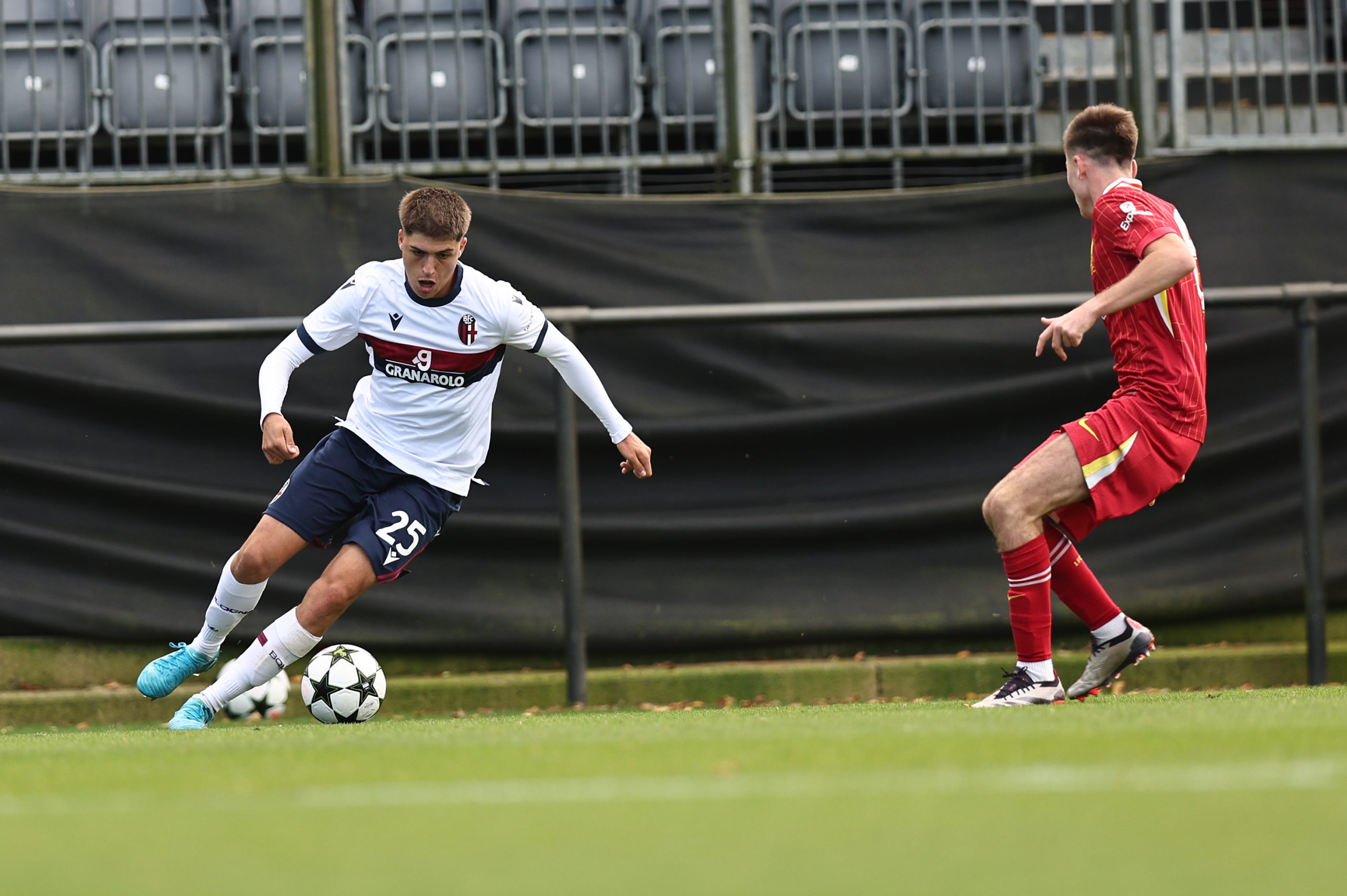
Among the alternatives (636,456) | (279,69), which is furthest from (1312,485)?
(279,69)

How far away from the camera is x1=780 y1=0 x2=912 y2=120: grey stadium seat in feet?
24.5

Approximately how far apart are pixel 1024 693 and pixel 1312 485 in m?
1.92

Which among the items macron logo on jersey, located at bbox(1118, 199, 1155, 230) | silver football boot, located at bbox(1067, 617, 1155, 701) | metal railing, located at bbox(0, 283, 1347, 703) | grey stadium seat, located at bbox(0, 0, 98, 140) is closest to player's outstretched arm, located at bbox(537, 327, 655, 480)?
metal railing, located at bbox(0, 283, 1347, 703)

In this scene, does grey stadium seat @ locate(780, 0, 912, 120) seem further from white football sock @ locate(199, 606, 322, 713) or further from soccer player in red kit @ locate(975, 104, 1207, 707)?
white football sock @ locate(199, 606, 322, 713)

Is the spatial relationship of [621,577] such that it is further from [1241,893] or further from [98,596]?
[1241,893]

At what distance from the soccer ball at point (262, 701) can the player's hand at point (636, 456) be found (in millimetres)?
1618

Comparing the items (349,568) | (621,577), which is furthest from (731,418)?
(349,568)

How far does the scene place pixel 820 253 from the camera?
681 cm

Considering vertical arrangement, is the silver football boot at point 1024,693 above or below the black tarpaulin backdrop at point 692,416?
below

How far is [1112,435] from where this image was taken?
4738 millimetres

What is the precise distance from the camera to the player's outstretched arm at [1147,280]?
14.8 ft

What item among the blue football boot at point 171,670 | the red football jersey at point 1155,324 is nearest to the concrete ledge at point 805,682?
the blue football boot at point 171,670

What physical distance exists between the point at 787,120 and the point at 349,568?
358 centimetres

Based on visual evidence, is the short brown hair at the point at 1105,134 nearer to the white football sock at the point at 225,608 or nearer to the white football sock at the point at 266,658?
the white football sock at the point at 266,658
